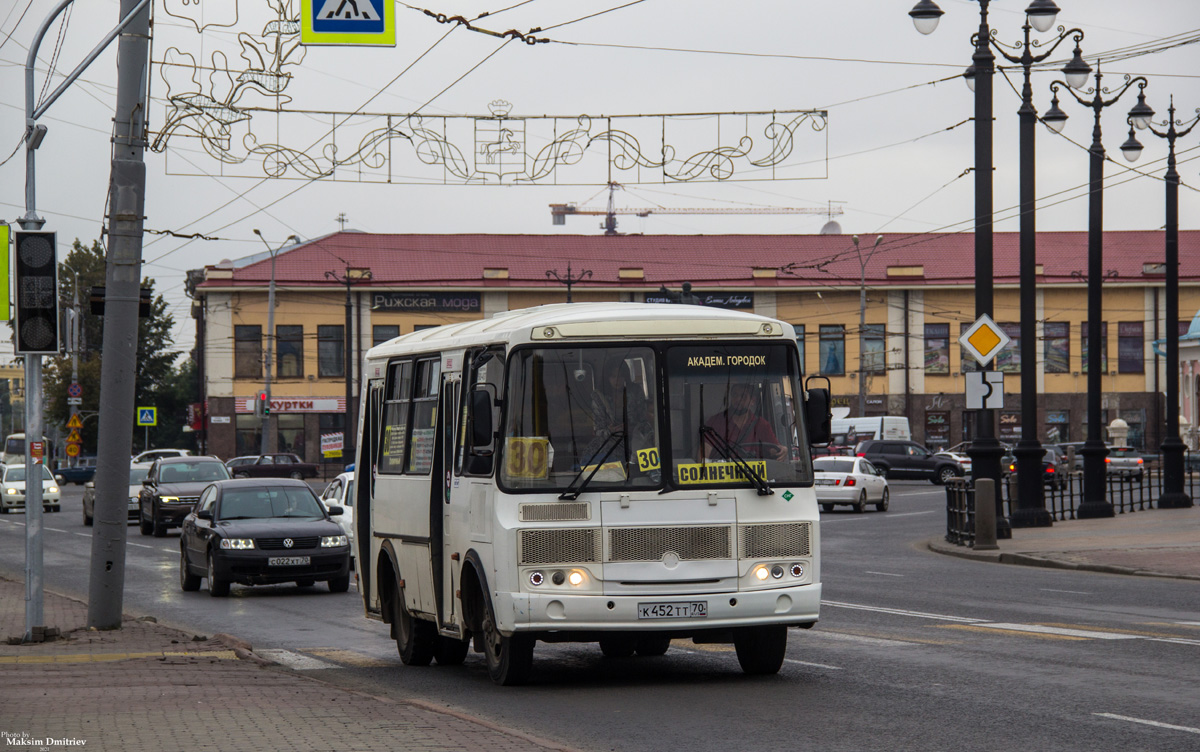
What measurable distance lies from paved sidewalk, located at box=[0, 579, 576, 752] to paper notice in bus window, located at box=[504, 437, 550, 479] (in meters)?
1.65

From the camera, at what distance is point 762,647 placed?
1120 cm

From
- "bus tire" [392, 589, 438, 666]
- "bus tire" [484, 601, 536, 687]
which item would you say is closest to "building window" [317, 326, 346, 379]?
"bus tire" [392, 589, 438, 666]

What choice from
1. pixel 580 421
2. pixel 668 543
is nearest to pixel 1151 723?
pixel 668 543

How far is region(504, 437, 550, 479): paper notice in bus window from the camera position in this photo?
1061 centimetres

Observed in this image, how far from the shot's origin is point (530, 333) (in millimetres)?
10773

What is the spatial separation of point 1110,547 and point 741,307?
52.1 m

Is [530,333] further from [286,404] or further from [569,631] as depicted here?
[286,404]

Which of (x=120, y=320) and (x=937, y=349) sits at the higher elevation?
(x=937, y=349)

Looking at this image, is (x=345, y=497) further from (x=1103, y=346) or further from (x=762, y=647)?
(x=1103, y=346)

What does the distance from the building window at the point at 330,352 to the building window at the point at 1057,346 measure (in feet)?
111

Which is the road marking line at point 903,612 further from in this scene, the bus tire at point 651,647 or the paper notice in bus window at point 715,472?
the paper notice in bus window at point 715,472

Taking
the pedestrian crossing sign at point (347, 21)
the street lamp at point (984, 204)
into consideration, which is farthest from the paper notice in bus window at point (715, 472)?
the street lamp at point (984, 204)

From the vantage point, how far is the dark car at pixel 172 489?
34000 millimetres

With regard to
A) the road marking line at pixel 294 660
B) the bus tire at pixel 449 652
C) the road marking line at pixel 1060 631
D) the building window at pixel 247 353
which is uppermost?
the building window at pixel 247 353
